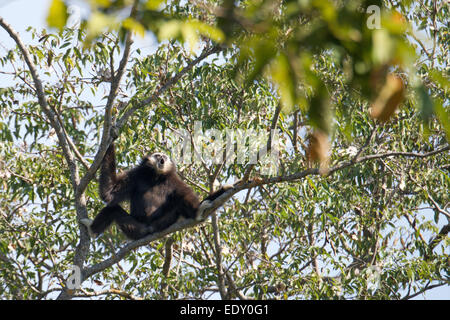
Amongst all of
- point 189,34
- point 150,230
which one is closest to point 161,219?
point 150,230

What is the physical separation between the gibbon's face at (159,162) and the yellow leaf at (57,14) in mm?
7114

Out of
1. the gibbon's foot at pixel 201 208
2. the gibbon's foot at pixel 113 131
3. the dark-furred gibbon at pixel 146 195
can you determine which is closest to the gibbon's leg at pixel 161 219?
the dark-furred gibbon at pixel 146 195

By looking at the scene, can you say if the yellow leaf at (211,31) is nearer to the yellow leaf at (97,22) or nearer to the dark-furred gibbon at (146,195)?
the yellow leaf at (97,22)

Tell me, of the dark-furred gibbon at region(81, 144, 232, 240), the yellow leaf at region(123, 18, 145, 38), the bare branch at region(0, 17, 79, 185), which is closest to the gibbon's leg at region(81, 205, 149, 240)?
the dark-furred gibbon at region(81, 144, 232, 240)

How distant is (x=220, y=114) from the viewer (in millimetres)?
8562

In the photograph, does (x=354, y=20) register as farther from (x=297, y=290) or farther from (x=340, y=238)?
(x=340, y=238)

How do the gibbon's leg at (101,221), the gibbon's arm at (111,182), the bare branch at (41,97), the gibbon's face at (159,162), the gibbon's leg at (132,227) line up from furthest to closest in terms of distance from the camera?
the gibbon's face at (159,162), the gibbon's leg at (132,227), the gibbon's arm at (111,182), the gibbon's leg at (101,221), the bare branch at (41,97)

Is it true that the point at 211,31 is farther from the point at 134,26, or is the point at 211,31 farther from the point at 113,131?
the point at 113,131

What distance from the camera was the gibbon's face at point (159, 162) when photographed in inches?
332

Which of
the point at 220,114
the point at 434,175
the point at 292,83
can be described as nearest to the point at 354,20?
the point at 292,83

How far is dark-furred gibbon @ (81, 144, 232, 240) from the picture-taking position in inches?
302

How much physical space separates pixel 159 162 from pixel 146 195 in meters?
0.63

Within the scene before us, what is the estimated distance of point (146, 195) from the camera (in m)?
8.66

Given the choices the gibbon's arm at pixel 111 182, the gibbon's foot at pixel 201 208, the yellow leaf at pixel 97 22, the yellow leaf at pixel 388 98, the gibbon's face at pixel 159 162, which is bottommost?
the yellow leaf at pixel 388 98
